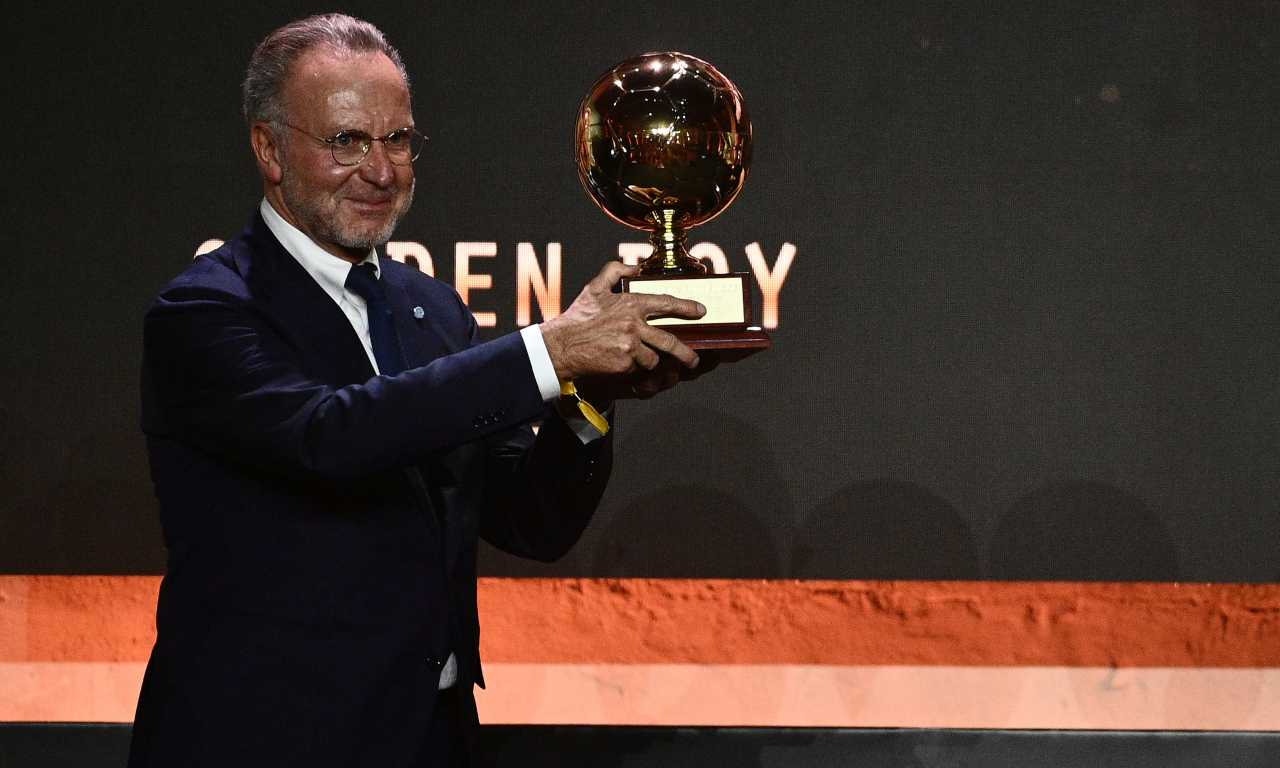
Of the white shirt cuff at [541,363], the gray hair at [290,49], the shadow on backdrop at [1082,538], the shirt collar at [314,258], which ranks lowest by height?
the shadow on backdrop at [1082,538]

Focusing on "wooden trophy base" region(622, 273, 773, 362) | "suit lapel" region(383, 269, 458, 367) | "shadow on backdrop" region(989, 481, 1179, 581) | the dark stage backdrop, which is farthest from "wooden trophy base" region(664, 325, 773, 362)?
"shadow on backdrop" region(989, 481, 1179, 581)

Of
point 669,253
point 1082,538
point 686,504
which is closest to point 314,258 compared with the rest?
point 669,253

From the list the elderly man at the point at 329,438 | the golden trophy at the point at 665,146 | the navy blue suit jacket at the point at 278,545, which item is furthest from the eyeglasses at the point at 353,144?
the golden trophy at the point at 665,146

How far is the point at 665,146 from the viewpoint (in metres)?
1.39

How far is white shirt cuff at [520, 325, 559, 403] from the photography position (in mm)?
1163

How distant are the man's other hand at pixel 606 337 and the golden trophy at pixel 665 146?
0.15 meters

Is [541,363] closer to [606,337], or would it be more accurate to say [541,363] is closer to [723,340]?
[606,337]

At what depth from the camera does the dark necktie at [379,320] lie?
4.36ft

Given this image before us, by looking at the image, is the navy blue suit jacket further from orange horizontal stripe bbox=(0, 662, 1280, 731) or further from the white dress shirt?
orange horizontal stripe bbox=(0, 662, 1280, 731)

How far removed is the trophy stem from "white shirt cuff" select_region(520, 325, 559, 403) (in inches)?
8.3

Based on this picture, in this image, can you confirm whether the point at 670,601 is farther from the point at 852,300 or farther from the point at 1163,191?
the point at 1163,191

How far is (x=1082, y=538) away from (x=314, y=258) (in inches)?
64.2

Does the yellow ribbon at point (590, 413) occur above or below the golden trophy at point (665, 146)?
below

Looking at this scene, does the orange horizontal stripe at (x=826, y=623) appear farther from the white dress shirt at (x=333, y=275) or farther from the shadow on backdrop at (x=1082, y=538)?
the white dress shirt at (x=333, y=275)
